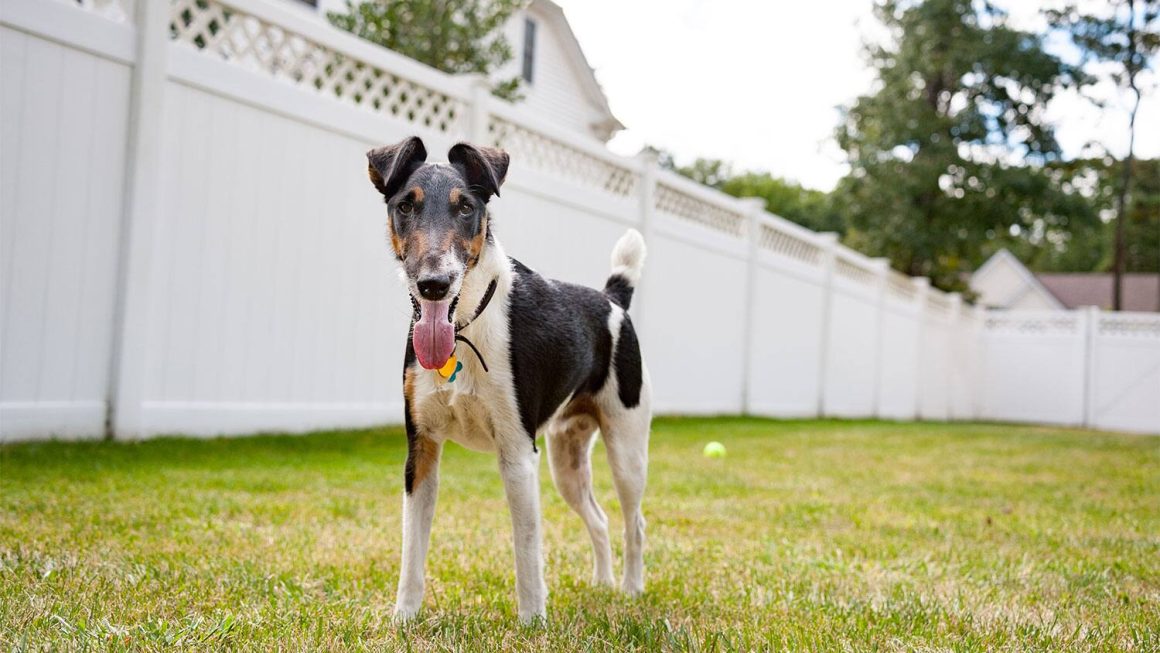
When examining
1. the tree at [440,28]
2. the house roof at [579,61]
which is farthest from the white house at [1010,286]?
the tree at [440,28]

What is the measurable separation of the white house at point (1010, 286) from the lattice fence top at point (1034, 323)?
20.9m

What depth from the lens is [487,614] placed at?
8.93ft

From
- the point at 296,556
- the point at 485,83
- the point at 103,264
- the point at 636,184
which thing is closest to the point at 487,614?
the point at 296,556

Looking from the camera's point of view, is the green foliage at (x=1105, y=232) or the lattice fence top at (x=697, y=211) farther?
the green foliage at (x=1105, y=232)

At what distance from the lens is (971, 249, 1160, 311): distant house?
40.7 meters

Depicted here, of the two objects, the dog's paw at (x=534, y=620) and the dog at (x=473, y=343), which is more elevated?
the dog at (x=473, y=343)

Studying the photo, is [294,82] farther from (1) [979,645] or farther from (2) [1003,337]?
(2) [1003,337]

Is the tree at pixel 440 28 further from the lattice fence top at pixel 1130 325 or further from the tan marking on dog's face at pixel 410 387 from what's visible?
the lattice fence top at pixel 1130 325

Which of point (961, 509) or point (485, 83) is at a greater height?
point (485, 83)

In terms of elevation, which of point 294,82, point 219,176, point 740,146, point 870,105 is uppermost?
point 740,146

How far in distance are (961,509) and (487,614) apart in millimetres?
3589

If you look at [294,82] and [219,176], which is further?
[294,82]

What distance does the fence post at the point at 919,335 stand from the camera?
63.1ft

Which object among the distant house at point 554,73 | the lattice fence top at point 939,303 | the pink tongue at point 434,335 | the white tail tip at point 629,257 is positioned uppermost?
the distant house at point 554,73
